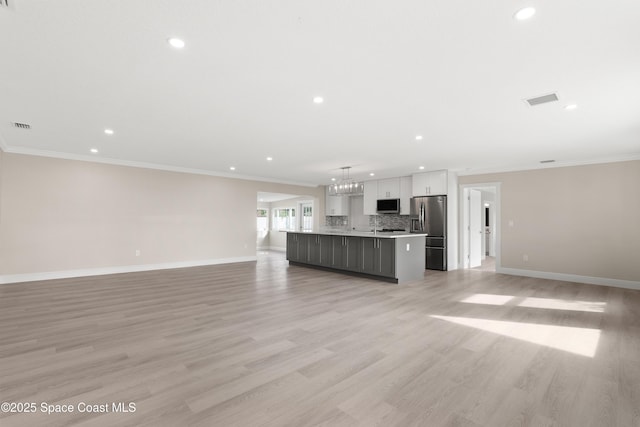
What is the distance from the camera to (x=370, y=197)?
962 centimetres

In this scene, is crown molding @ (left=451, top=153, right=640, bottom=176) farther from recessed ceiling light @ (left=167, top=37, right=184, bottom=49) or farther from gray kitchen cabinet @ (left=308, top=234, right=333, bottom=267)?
recessed ceiling light @ (left=167, top=37, right=184, bottom=49)

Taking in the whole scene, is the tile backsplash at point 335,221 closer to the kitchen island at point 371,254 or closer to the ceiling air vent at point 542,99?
the kitchen island at point 371,254

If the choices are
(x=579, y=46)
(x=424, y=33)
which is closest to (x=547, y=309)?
(x=579, y=46)

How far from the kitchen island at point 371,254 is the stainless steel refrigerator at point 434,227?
4.35 ft

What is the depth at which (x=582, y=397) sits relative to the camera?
6.88 feet

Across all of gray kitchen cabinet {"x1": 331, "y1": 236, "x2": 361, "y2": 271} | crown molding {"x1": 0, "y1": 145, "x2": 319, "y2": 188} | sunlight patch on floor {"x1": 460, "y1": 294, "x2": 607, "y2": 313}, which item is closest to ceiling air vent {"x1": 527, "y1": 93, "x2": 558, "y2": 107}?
sunlight patch on floor {"x1": 460, "y1": 294, "x2": 607, "y2": 313}

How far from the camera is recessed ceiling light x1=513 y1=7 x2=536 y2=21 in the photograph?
1862mm

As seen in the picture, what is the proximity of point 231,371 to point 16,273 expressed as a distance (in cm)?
621

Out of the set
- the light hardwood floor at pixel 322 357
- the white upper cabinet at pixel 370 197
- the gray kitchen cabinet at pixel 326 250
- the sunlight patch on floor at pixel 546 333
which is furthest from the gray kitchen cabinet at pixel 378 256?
the white upper cabinet at pixel 370 197

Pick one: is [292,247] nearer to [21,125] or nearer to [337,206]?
[337,206]

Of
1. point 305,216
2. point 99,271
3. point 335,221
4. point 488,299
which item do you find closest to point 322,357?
point 488,299

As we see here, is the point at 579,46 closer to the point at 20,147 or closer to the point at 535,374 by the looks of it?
the point at 535,374

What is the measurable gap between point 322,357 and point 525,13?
2998 millimetres

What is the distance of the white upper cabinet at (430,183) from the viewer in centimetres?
781
